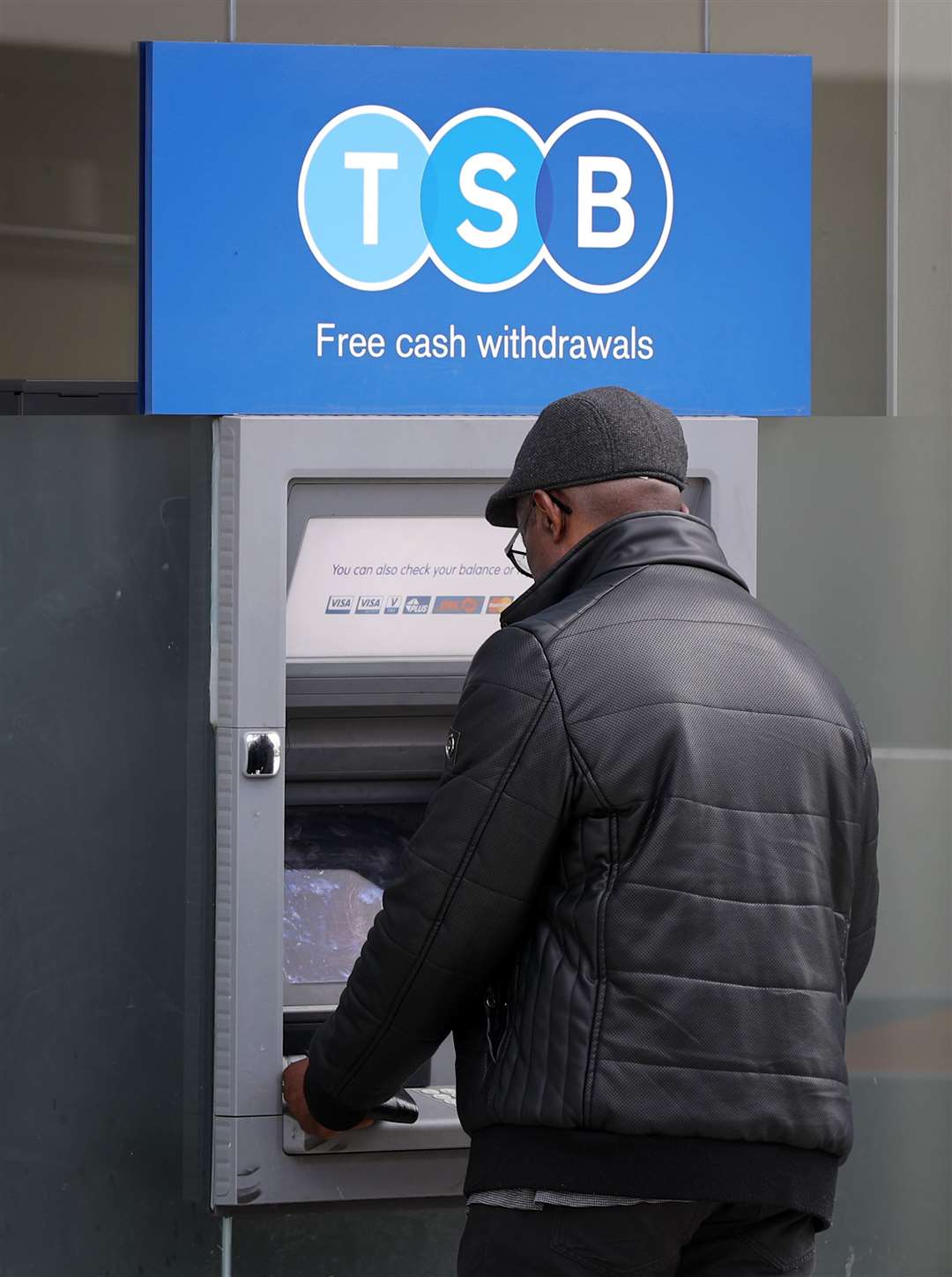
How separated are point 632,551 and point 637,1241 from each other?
779 mm

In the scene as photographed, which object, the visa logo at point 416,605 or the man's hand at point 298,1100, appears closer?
the man's hand at point 298,1100

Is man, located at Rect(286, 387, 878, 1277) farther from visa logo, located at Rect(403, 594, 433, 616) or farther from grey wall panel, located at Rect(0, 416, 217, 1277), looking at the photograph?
grey wall panel, located at Rect(0, 416, 217, 1277)

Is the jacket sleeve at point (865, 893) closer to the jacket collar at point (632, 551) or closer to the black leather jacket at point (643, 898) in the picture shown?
the black leather jacket at point (643, 898)

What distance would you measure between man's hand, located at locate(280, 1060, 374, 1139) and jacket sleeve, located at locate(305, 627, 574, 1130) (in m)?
0.53

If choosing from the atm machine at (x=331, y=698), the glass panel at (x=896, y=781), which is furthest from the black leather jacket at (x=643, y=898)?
the glass panel at (x=896, y=781)

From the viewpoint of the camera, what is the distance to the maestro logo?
2654mm

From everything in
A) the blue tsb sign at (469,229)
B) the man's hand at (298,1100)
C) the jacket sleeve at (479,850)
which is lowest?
the man's hand at (298,1100)

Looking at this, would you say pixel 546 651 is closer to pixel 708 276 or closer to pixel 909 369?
pixel 708 276

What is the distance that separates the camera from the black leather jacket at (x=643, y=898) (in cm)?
161

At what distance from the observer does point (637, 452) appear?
1.82 meters

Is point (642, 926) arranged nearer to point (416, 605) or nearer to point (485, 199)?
point (416, 605)

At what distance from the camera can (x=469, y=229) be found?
2.70 metres

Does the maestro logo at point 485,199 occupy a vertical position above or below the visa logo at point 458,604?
above

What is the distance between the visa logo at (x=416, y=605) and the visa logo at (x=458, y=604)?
2cm
